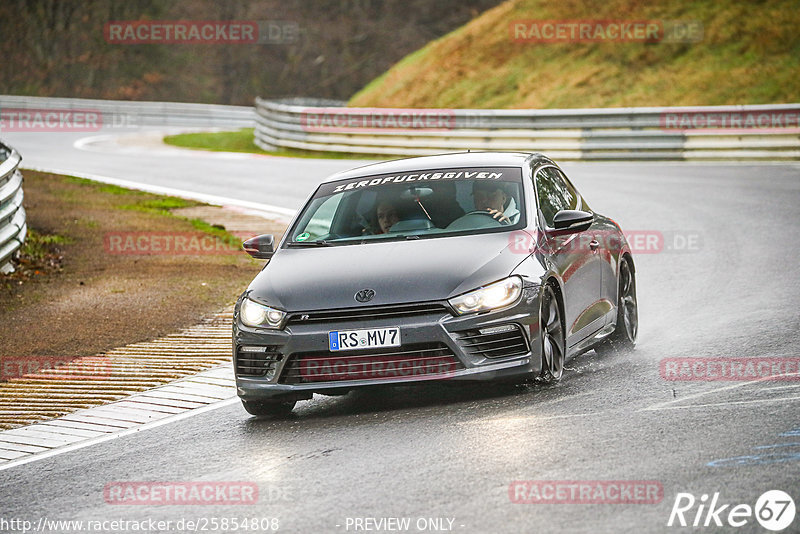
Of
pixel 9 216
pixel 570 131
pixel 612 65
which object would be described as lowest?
pixel 612 65

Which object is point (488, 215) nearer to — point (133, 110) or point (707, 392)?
point (707, 392)

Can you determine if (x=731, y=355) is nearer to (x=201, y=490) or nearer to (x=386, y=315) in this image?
(x=386, y=315)

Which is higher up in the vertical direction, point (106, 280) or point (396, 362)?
point (396, 362)

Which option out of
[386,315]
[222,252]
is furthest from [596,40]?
[386,315]

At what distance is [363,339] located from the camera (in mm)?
7535

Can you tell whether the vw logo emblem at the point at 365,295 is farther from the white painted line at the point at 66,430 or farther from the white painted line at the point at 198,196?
the white painted line at the point at 198,196

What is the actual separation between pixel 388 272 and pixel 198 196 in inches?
567

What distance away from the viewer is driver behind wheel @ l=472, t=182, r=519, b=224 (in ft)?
28.6

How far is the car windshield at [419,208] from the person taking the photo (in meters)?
8.67

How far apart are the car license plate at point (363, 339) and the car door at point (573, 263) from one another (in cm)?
135

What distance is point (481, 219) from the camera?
28.5ft

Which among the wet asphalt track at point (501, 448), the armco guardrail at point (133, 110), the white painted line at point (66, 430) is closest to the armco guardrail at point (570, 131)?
the wet asphalt track at point (501, 448)

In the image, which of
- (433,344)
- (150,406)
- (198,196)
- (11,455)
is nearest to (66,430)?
(11,455)

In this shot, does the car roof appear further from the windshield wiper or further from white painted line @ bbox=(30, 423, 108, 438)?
white painted line @ bbox=(30, 423, 108, 438)
